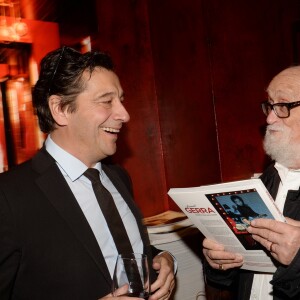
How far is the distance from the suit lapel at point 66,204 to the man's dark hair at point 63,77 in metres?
0.29

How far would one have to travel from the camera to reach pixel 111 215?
169 cm

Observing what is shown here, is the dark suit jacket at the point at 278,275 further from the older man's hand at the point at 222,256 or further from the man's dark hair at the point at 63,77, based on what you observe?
the man's dark hair at the point at 63,77

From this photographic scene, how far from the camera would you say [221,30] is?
297 centimetres

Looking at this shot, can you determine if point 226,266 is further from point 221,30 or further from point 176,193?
point 221,30

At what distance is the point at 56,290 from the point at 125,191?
2.41 ft

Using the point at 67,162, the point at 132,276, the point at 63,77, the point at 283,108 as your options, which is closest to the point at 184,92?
the point at 283,108

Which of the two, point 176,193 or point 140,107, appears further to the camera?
point 140,107

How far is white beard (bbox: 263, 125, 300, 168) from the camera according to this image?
1821mm

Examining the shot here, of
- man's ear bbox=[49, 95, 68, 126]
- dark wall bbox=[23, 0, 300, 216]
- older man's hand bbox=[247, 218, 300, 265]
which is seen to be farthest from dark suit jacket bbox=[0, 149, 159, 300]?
dark wall bbox=[23, 0, 300, 216]

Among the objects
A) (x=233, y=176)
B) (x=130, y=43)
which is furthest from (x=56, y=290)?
(x=130, y=43)

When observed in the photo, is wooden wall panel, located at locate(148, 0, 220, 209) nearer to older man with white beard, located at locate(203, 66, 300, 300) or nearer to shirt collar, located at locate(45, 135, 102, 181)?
older man with white beard, located at locate(203, 66, 300, 300)

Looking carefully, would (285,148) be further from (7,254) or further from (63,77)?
(7,254)

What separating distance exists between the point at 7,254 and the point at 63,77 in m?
0.92

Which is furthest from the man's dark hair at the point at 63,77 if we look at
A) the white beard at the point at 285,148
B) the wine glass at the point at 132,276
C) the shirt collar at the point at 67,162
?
the white beard at the point at 285,148
